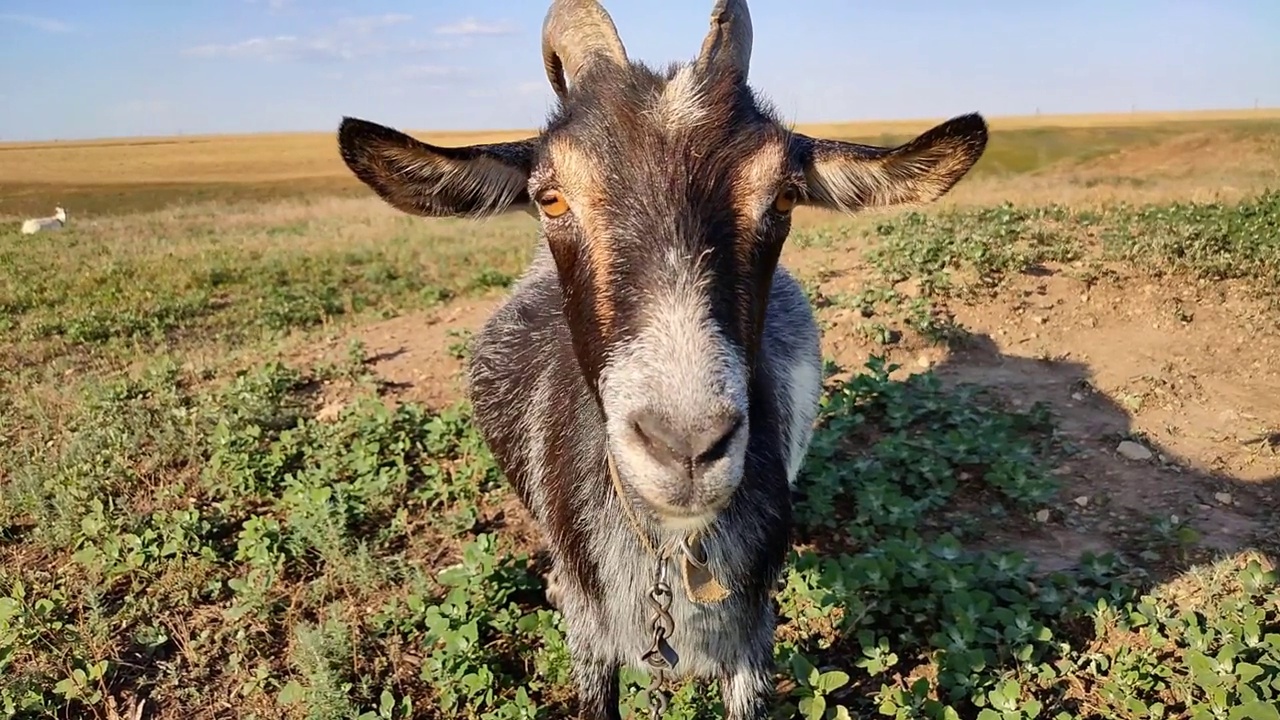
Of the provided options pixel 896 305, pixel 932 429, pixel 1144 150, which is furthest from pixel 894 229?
pixel 1144 150

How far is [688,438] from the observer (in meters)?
1.94

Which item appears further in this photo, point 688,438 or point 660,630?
point 660,630

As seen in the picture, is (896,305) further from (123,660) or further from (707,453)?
(123,660)

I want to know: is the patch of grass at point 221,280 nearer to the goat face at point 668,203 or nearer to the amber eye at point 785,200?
the goat face at point 668,203

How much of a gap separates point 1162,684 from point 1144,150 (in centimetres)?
3287

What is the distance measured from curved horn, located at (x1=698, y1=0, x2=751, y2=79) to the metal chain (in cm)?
186

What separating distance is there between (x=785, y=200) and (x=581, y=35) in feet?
4.29

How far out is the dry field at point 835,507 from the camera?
11.6 feet

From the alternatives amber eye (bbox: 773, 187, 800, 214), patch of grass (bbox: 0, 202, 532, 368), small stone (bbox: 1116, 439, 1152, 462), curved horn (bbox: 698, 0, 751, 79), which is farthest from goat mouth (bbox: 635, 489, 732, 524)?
patch of grass (bbox: 0, 202, 532, 368)

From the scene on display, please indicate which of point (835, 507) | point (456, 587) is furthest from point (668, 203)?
point (835, 507)

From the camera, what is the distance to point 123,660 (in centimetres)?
389

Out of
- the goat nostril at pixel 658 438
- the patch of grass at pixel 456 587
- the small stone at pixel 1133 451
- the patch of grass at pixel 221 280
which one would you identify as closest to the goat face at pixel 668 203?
the goat nostril at pixel 658 438

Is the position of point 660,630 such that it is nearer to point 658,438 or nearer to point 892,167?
point 658,438

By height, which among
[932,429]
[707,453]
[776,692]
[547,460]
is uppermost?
[707,453]
